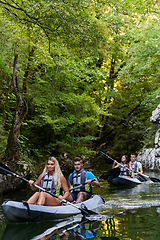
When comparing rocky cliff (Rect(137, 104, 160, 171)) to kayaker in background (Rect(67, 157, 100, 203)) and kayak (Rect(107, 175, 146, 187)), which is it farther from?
kayaker in background (Rect(67, 157, 100, 203))

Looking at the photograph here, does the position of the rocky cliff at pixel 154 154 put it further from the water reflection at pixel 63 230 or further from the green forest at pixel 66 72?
the water reflection at pixel 63 230

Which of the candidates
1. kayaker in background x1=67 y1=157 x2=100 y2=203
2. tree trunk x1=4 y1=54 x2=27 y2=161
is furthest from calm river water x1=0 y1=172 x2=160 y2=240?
tree trunk x1=4 y1=54 x2=27 y2=161

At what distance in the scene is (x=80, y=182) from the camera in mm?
5762

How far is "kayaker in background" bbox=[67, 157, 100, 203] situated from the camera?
5.70m

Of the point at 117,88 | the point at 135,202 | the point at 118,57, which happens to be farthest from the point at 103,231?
the point at 117,88

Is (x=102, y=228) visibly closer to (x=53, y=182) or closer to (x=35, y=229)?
(x=35, y=229)

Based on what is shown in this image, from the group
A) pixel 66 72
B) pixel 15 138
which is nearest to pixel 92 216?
pixel 15 138

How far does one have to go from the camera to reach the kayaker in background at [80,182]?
18.7 feet

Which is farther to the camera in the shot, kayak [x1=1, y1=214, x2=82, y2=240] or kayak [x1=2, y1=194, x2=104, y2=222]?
kayak [x1=2, y1=194, x2=104, y2=222]

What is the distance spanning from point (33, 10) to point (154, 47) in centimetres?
883

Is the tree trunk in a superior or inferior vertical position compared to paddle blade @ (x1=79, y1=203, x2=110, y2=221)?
superior

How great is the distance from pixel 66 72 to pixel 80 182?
670 cm

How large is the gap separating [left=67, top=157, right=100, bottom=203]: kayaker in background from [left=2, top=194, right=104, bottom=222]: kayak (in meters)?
0.56

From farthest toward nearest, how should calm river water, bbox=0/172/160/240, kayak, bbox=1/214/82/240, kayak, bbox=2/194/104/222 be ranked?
1. kayak, bbox=2/194/104/222
2. kayak, bbox=1/214/82/240
3. calm river water, bbox=0/172/160/240
